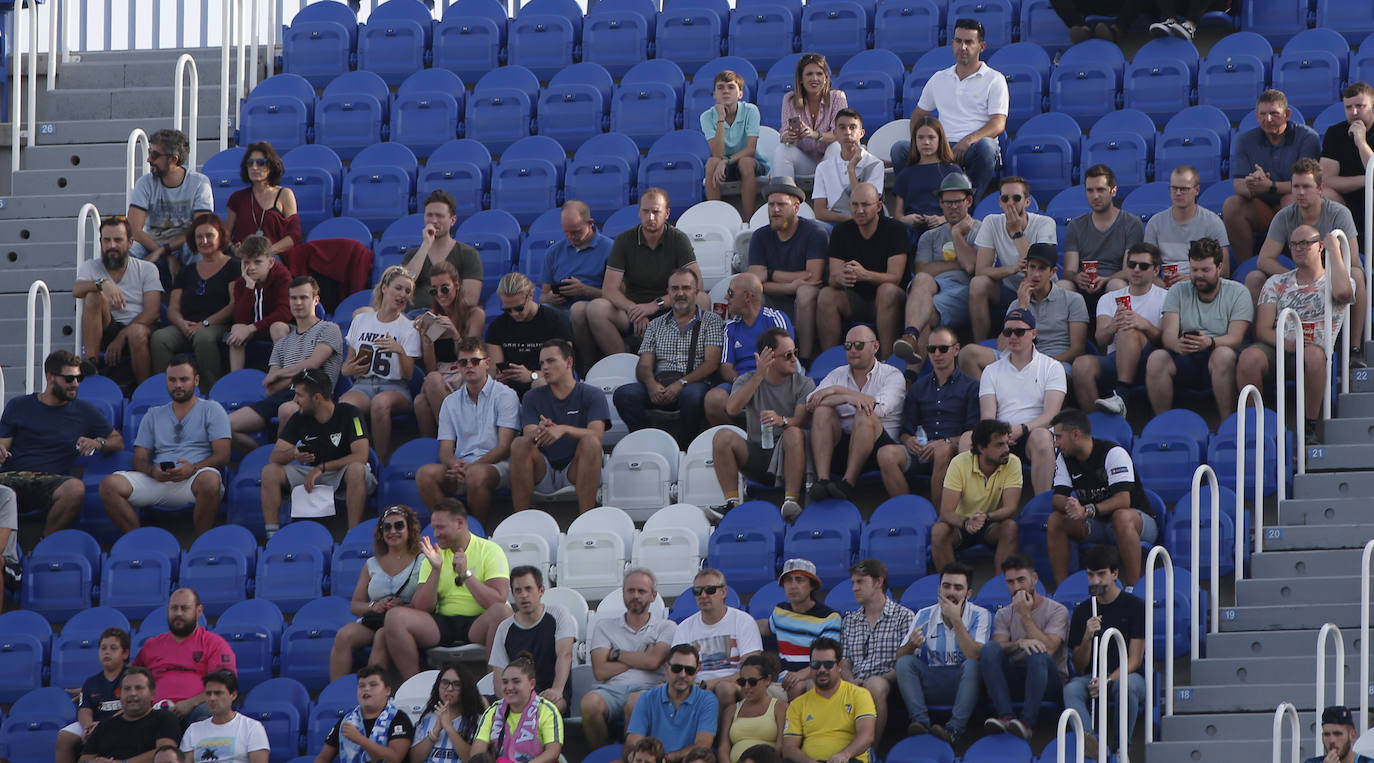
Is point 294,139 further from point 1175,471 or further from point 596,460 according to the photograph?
point 1175,471

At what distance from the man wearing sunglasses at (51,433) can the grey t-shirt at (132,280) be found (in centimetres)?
82

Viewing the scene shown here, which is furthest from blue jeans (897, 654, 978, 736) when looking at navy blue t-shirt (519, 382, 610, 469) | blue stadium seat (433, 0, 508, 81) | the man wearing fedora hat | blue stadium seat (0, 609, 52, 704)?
blue stadium seat (433, 0, 508, 81)

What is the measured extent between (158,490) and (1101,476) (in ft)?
17.7

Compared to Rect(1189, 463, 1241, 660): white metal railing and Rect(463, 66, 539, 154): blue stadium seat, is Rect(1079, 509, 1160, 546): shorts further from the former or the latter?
Rect(463, 66, 539, 154): blue stadium seat

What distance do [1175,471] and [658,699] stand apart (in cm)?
296

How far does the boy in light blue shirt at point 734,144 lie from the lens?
14031 millimetres

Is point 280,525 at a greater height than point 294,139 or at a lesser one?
lesser

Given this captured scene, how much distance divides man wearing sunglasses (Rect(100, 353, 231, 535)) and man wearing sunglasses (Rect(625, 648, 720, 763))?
11.3ft

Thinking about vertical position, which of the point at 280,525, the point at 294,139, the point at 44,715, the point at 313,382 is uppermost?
the point at 294,139

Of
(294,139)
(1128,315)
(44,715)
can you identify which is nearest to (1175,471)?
(1128,315)

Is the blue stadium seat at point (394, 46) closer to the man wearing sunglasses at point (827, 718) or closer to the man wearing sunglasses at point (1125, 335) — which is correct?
the man wearing sunglasses at point (1125, 335)

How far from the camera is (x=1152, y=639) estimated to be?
396 inches

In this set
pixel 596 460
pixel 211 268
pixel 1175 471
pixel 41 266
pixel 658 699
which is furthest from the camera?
pixel 41 266

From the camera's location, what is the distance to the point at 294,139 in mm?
15469
